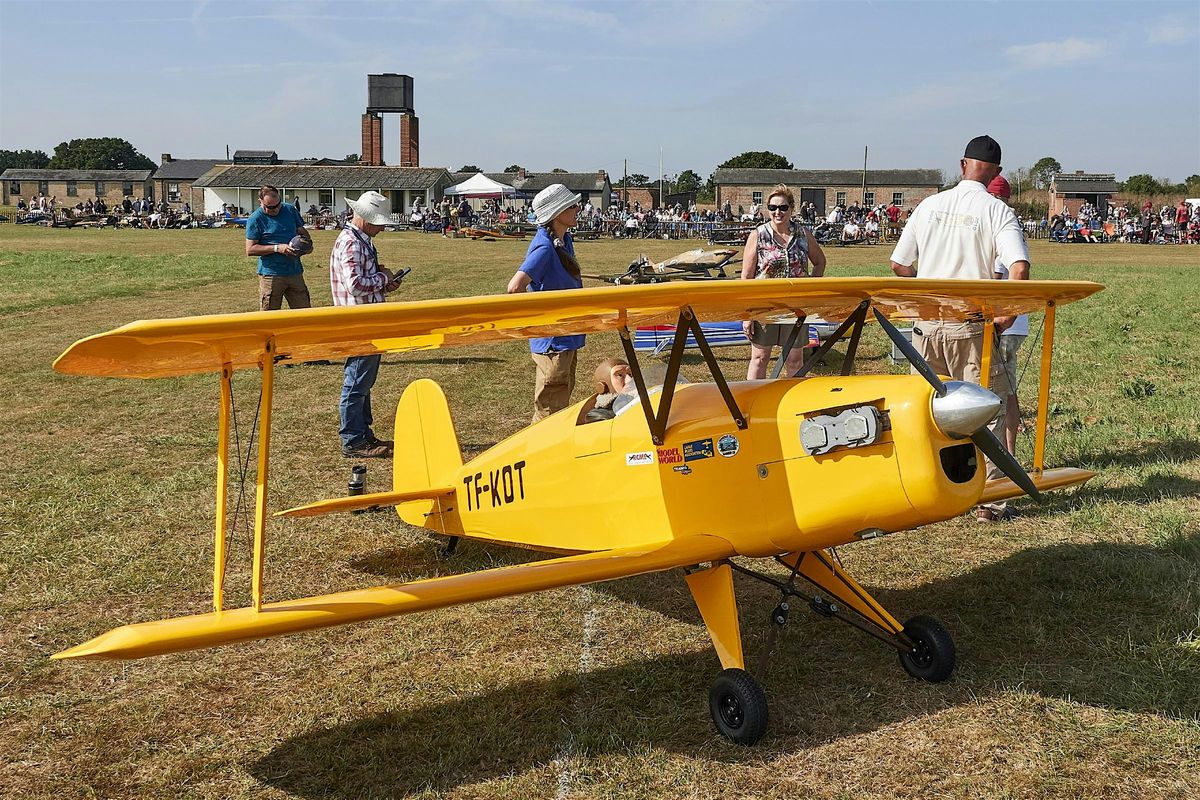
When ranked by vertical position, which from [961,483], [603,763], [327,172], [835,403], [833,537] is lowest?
[603,763]

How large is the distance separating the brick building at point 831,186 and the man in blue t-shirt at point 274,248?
233 ft

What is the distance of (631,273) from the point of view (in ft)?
54.0

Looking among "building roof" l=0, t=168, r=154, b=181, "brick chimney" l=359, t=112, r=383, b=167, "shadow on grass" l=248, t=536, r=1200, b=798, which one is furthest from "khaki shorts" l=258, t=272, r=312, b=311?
"building roof" l=0, t=168, r=154, b=181

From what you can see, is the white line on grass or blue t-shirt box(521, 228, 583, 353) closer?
the white line on grass

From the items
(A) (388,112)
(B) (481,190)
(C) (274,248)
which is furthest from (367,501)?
(A) (388,112)

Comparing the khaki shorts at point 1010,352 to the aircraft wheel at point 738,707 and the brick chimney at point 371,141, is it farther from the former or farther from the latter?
the brick chimney at point 371,141

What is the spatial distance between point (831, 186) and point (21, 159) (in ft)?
506

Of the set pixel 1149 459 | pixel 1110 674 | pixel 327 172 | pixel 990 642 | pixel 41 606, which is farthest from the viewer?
pixel 327 172

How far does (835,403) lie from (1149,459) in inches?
194

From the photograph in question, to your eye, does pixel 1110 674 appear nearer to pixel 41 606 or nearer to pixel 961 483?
pixel 961 483

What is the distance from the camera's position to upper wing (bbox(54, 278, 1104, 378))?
3.39 m

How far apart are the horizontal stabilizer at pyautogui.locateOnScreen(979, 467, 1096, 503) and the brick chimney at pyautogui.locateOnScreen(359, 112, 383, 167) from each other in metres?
89.9

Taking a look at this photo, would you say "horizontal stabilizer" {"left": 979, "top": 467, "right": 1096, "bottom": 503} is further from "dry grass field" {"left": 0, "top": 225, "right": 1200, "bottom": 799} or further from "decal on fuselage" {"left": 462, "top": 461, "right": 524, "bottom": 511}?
"decal on fuselage" {"left": 462, "top": 461, "right": 524, "bottom": 511}

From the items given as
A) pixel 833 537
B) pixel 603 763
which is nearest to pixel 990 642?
pixel 833 537
